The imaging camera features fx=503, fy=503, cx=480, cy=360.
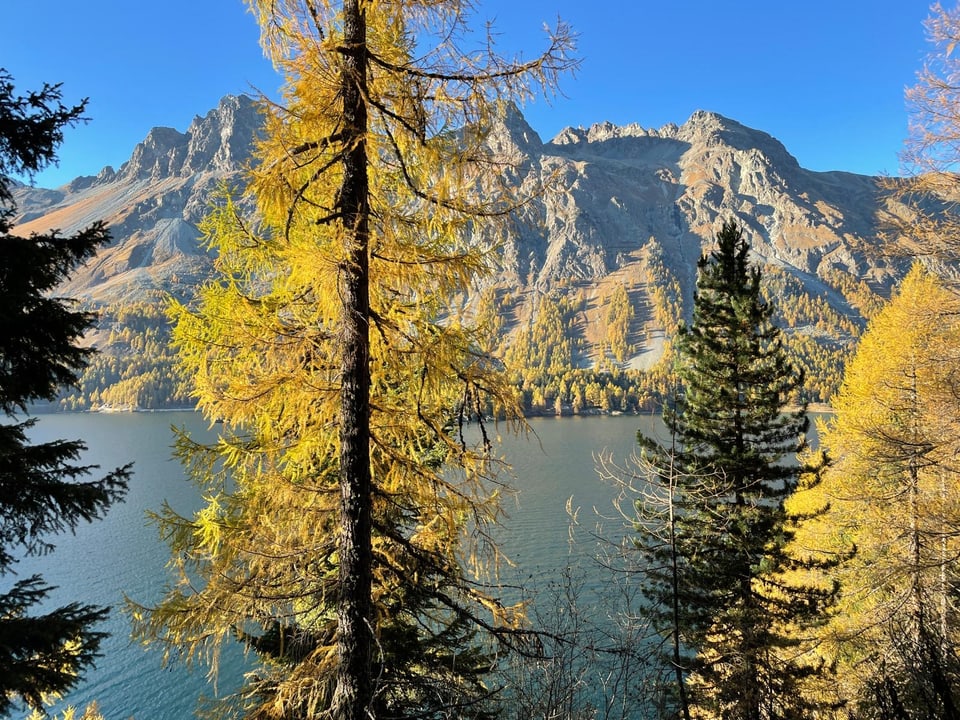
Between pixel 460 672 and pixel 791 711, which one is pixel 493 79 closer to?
pixel 460 672

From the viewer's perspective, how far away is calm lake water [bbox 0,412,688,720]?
19.7 meters

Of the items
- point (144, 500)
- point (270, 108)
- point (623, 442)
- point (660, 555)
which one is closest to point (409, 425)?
point (270, 108)

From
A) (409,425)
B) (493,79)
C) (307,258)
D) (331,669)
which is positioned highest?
(493,79)

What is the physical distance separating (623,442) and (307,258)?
72.2 meters

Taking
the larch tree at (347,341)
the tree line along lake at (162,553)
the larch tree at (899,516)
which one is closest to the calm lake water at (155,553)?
the tree line along lake at (162,553)

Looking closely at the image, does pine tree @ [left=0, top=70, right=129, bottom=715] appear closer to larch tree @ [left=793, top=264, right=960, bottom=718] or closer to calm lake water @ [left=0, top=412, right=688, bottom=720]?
calm lake water @ [left=0, top=412, right=688, bottom=720]

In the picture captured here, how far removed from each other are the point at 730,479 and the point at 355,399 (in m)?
10.6

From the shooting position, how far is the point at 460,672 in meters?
5.29

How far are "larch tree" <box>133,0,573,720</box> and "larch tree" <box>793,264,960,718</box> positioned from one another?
213 inches

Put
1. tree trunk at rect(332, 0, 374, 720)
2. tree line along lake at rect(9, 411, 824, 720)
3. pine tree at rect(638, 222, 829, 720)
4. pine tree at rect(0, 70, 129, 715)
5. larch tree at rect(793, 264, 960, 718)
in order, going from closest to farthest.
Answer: tree trunk at rect(332, 0, 374, 720) < pine tree at rect(0, 70, 129, 715) < larch tree at rect(793, 264, 960, 718) < pine tree at rect(638, 222, 829, 720) < tree line along lake at rect(9, 411, 824, 720)

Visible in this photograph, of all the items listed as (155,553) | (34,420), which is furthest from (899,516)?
(155,553)

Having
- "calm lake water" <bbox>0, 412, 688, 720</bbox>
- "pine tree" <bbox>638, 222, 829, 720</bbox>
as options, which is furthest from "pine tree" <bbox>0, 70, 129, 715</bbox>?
"pine tree" <bbox>638, 222, 829, 720</bbox>

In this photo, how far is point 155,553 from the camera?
1293 inches

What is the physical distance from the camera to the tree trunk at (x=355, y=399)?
396 centimetres
